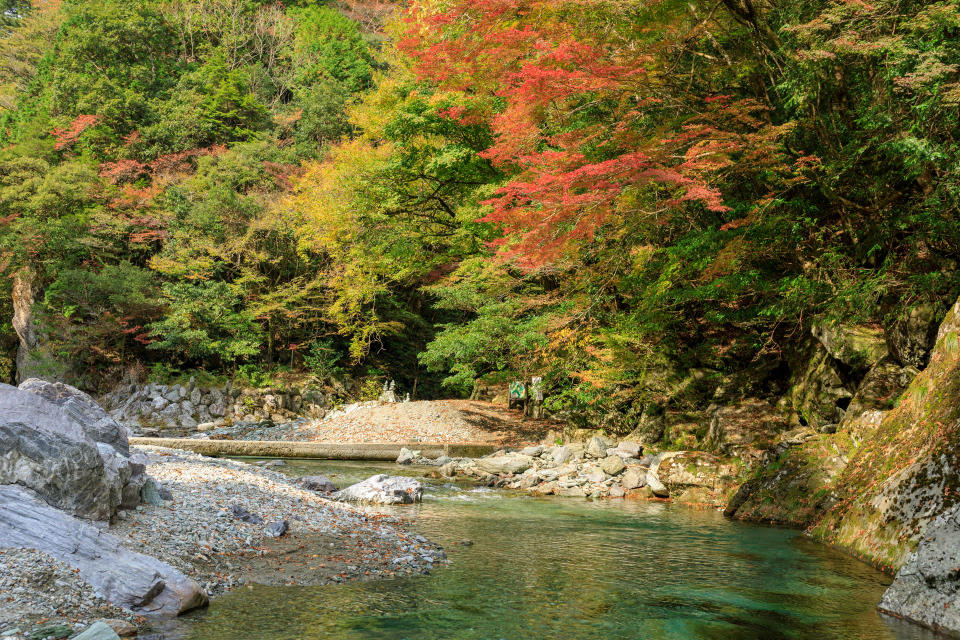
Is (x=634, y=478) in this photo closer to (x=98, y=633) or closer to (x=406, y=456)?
(x=406, y=456)

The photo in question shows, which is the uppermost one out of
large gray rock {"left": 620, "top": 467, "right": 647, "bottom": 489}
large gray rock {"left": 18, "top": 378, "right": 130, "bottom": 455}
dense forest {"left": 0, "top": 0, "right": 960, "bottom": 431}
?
dense forest {"left": 0, "top": 0, "right": 960, "bottom": 431}

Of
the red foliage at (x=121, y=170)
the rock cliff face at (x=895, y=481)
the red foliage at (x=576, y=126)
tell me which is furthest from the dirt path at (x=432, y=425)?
the red foliage at (x=121, y=170)

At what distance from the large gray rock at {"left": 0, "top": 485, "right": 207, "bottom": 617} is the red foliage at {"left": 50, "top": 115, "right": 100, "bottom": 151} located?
67.8 ft

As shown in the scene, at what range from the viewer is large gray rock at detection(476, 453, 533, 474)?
37.7ft

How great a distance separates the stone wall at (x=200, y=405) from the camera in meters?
17.3

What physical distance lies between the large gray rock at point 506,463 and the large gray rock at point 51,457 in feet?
25.2

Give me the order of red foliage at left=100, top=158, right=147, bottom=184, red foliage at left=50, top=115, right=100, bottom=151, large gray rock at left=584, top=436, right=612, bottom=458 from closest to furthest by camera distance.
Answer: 1. large gray rock at left=584, top=436, right=612, bottom=458
2. red foliage at left=100, top=158, right=147, bottom=184
3. red foliage at left=50, top=115, right=100, bottom=151

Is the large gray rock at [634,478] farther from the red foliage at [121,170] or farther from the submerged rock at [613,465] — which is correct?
the red foliage at [121,170]

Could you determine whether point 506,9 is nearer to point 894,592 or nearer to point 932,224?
point 932,224

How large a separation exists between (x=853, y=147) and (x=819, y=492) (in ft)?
14.0

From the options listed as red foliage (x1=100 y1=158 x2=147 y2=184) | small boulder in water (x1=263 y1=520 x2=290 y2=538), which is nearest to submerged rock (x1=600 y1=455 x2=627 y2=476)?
small boulder in water (x1=263 y1=520 x2=290 y2=538)

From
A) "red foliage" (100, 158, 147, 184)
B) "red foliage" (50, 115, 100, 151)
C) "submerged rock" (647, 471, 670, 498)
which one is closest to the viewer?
"submerged rock" (647, 471, 670, 498)

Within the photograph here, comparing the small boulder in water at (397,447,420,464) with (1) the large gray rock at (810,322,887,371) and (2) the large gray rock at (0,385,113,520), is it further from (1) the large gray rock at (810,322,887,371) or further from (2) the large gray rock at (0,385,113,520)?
(2) the large gray rock at (0,385,113,520)

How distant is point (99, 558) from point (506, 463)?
27.9 feet
